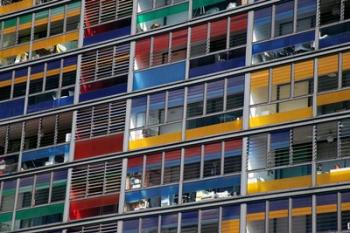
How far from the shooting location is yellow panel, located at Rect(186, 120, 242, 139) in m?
45.9

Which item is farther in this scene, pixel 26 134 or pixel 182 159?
pixel 26 134

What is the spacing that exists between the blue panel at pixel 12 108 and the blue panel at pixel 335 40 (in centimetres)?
1499

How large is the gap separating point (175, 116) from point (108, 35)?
578 centimetres

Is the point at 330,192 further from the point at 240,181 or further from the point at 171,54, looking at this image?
the point at 171,54

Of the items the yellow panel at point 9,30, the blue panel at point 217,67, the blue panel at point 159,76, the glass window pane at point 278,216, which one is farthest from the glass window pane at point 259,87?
the yellow panel at point 9,30

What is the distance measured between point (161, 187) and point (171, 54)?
18.1ft

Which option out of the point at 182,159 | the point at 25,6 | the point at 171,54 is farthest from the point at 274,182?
the point at 25,6

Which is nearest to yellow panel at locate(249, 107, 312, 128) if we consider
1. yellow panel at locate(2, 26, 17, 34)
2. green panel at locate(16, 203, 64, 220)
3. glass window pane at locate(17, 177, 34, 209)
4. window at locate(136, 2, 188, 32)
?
window at locate(136, 2, 188, 32)

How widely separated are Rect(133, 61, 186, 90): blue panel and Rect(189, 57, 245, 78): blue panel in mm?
608

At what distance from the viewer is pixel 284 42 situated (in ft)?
150

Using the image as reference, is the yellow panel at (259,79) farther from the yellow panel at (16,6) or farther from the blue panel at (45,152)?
the yellow panel at (16,6)

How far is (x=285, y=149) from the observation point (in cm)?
4419

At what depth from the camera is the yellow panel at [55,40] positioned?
173ft

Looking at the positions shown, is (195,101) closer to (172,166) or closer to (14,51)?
(172,166)
